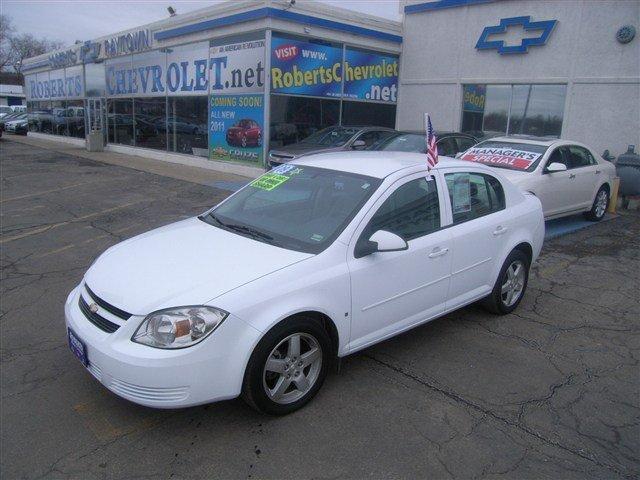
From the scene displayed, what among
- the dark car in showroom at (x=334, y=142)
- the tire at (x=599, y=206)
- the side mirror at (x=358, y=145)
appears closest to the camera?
the tire at (x=599, y=206)

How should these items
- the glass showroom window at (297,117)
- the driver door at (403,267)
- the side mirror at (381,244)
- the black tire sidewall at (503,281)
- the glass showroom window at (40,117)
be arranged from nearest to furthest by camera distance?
the side mirror at (381,244), the driver door at (403,267), the black tire sidewall at (503,281), the glass showroom window at (297,117), the glass showroom window at (40,117)

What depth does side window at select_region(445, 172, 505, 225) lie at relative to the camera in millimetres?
4480

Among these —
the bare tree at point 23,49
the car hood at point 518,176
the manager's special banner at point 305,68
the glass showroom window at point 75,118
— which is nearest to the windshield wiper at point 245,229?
the car hood at point 518,176

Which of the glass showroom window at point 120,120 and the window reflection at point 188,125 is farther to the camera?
the glass showroom window at point 120,120

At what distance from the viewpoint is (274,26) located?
13750mm

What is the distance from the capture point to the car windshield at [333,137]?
12.7 m

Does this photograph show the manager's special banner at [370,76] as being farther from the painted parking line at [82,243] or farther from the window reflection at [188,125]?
the painted parking line at [82,243]

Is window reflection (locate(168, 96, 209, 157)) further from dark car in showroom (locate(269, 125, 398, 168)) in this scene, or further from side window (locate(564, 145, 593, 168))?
side window (locate(564, 145, 593, 168))

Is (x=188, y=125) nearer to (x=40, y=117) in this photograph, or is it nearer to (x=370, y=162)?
(x=370, y=162)

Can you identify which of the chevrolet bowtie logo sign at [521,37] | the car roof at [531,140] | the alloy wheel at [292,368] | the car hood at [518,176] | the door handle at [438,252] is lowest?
the alloy wheel at [292,368]

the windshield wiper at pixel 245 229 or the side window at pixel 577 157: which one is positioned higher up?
the side window at pixel 577 157

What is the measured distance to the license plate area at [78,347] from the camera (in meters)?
3.25

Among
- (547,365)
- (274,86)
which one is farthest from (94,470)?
(274,86)

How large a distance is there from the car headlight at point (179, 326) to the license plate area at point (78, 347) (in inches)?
18.5
